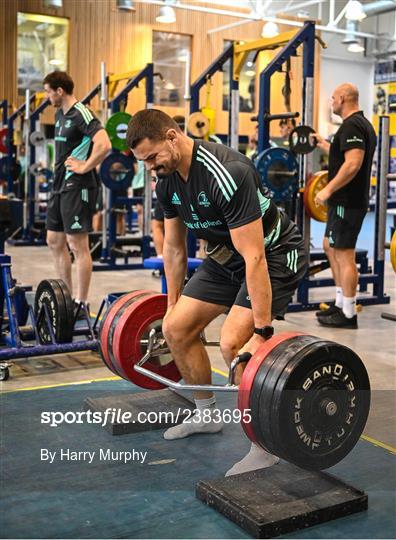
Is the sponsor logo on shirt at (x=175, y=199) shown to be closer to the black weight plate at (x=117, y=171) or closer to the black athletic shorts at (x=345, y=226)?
the black athletic shorts at (x=345, y=226)

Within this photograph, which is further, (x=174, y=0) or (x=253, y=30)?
(x=253, y=30)

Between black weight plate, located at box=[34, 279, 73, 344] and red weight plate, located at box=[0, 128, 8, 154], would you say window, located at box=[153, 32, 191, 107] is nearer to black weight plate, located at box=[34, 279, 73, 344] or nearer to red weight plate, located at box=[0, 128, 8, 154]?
red weight plate, located at box=[0, 128, 8, 154]

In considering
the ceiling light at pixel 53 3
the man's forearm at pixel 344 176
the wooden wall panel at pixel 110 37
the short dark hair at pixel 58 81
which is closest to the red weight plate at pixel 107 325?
the short dark hair at pixel 58 81

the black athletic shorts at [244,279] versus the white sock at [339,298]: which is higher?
the black athletic shorts at [244,279]

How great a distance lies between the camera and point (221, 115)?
15.0m

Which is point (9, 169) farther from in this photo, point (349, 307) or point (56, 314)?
point (56, 314)

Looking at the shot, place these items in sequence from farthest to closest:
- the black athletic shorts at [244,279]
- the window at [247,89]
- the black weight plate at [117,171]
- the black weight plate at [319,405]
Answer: the window at [247,89] < the black weight plate at [117,171] < the black athletic shorts at [244,279] < the black weight plate at [319,405]

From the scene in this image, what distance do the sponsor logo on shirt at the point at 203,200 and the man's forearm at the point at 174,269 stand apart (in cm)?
33

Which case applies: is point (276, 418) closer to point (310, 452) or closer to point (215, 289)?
point (310, 452)

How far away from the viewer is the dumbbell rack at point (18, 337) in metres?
3.45

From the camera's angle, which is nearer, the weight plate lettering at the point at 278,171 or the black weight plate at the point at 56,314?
the black weight plate at the point at 56,314

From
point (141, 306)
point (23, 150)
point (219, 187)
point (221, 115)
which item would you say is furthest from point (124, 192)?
point (221, 115)

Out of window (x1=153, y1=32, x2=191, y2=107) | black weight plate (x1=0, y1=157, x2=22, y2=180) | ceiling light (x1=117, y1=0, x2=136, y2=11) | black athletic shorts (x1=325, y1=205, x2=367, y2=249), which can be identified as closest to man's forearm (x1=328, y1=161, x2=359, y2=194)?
black athletic shorts (x1=325, y1=205, x2=367, y2=249)

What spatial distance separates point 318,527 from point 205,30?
13591 millimetres
